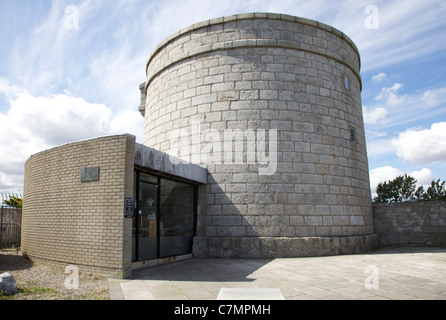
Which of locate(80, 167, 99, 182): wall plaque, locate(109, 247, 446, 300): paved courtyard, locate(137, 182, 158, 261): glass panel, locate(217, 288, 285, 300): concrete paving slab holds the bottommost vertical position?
locate(109, 247, 446, 300): paved courtyard

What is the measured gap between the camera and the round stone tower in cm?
1006

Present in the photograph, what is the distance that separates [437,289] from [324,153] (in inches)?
226

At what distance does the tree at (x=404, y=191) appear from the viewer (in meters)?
35.5

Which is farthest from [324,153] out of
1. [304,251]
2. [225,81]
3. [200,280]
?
[200,280]

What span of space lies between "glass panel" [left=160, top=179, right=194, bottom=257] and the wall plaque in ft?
6.80

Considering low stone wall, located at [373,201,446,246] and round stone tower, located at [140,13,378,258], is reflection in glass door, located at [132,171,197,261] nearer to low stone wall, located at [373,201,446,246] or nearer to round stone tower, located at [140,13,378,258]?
round stone tower, located at [140,13,378,258]

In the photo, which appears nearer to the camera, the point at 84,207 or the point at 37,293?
the point at 37,293

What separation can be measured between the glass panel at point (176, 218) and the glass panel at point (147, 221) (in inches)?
12.6

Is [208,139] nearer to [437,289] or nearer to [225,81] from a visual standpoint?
[225,81]

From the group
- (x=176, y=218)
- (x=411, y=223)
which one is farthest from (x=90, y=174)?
(x=411, y=223)

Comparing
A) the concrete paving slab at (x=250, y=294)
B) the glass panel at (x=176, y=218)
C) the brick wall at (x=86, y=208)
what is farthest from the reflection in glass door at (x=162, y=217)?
the concrete paving slab at (x=250, y=294)

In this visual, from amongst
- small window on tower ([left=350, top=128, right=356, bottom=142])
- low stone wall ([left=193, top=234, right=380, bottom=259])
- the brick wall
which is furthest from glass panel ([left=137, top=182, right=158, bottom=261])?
small window on tower ([left=350, top=128, right=356, bottom=142])

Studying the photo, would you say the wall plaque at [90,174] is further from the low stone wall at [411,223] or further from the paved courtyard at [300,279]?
the low stone wall at [411,223]

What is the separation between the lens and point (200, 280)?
253 inches
